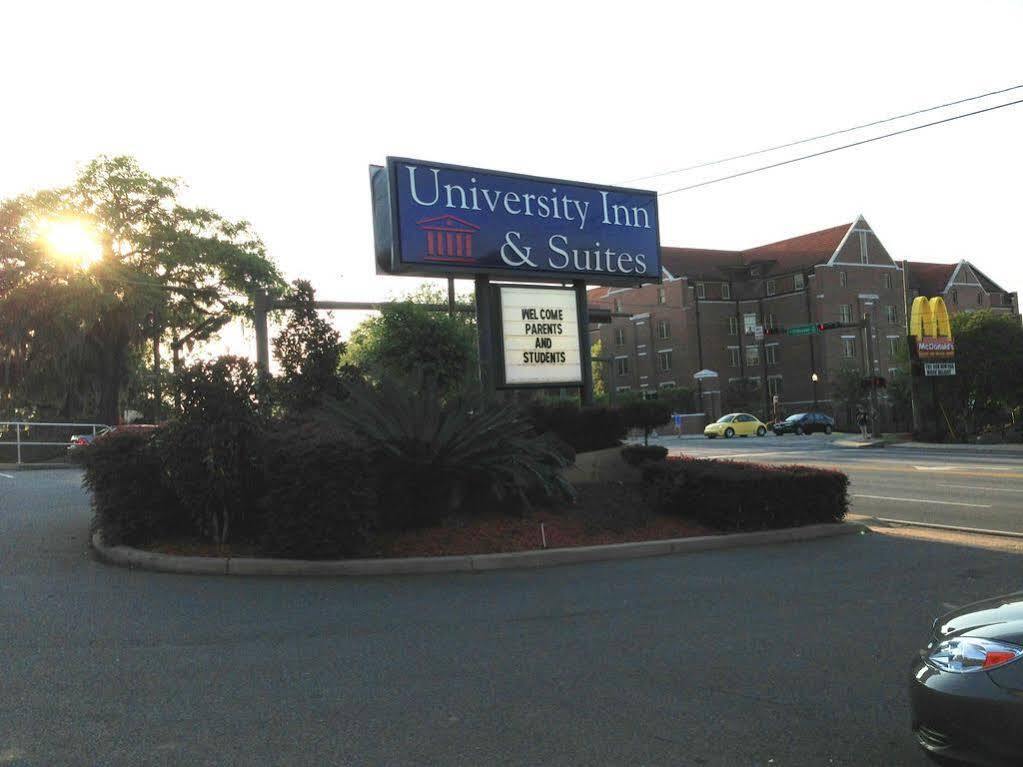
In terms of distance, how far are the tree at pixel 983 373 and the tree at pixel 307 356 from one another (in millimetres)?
39324

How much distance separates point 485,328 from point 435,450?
14.2 feet

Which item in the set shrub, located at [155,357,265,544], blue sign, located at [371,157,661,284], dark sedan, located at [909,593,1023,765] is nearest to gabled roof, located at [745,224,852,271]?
blue sign, located at [371,157,661,284]

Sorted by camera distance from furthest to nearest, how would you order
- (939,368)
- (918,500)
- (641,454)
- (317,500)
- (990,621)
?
(939,368) → (918,500) → (641,454) → (317,500) → (990,621)

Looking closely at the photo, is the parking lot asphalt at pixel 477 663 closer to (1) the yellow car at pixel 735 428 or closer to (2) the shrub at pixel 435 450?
(2) the shrub at pixel 435 450

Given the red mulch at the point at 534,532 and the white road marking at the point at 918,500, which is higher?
the red mulch at the point at 534,532

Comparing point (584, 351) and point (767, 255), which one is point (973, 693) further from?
point (767, 255)

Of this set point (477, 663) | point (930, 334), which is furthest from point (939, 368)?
point (477, 663)

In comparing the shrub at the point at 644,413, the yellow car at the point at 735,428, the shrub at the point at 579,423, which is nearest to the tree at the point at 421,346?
the shrub at the point at 579,423

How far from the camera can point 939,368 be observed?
140ft

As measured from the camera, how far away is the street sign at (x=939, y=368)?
42.3 meters

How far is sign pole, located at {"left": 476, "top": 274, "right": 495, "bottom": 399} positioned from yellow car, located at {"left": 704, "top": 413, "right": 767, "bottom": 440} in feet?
138

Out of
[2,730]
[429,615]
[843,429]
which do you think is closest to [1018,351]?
[843,429]

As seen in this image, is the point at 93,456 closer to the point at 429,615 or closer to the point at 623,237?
the point at 429,615

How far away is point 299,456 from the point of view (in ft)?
31.2
